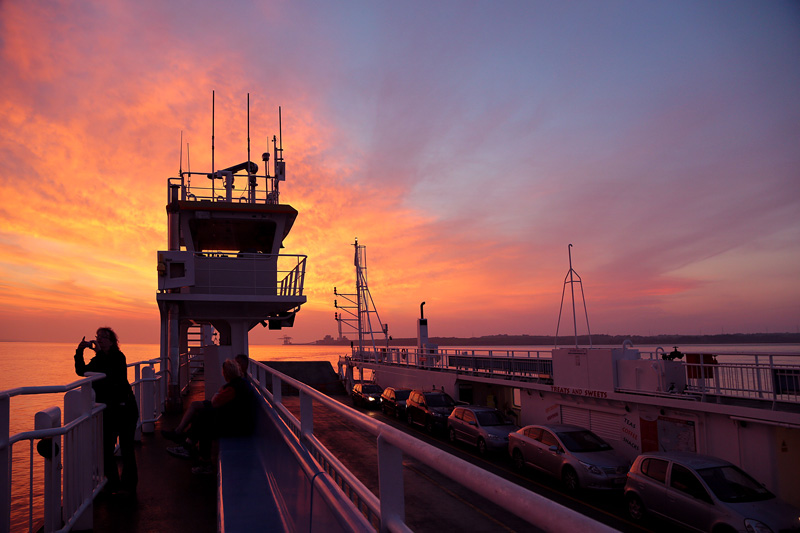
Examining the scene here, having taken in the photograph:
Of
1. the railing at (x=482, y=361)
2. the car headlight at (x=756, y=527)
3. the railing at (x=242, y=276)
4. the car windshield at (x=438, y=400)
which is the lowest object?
the car headlight at (x=756, y=527)

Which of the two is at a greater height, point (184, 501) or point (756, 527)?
point (184, 501)

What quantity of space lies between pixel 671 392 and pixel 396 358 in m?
26.3

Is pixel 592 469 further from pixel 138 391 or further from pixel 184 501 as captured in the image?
pixel 138 391

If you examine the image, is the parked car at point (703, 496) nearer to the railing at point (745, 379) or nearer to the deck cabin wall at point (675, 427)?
the deck cabin wall at point (675, 427)

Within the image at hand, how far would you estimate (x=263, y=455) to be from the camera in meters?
6.35

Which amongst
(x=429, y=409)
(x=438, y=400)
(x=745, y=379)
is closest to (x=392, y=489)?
(x=745, y=379)

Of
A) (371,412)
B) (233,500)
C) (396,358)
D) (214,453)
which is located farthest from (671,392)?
(396,358)

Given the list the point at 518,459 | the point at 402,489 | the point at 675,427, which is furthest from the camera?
the point at 518,459

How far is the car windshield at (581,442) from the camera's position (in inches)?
571

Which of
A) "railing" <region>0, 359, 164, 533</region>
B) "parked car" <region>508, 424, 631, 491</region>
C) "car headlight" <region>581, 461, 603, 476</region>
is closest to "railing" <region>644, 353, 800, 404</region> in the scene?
"parked car" <region>508, 424, 631, 491</region>

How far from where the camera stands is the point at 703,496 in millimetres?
10086

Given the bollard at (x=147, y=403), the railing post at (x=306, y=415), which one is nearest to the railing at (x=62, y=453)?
the railing post at (x=306, y=415)

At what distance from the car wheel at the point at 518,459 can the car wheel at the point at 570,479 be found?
1908 millimetres

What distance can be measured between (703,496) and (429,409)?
13.8m
